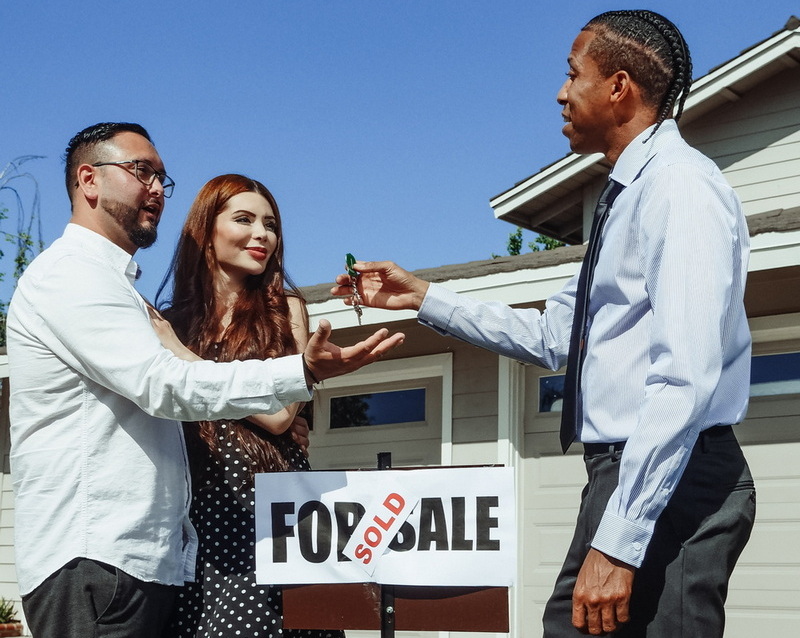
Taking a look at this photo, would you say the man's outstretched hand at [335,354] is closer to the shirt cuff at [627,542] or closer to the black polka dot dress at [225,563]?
the black polka dot dress at [225,563]

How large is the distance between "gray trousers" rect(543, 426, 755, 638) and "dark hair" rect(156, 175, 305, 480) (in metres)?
1.20

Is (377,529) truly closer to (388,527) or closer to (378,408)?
(388,527)

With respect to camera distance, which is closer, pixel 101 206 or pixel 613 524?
pixel 613 524

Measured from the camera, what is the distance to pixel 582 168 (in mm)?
10766

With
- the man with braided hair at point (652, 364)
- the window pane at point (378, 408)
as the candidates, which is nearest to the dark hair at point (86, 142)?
the man with braided hair at point (652, 364)

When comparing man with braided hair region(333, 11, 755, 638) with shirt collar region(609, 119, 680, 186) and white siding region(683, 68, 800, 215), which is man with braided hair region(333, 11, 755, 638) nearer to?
shirt collar region(609, 119, 680, 186)

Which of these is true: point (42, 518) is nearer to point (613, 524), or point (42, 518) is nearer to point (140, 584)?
point (140, 584)

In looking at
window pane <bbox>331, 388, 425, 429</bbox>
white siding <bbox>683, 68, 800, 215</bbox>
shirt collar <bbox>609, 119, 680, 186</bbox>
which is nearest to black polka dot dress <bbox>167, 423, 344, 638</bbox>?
shirt collar <bbox>609, 119, 680, 186</bbox>

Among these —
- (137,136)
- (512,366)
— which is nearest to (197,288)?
(137,136)

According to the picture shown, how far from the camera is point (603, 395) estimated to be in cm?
225

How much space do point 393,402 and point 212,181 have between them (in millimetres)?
5856

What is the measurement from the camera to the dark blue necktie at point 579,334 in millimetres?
2354

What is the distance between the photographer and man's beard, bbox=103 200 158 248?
110 inches

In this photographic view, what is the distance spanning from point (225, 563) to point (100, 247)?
0.93 meters
